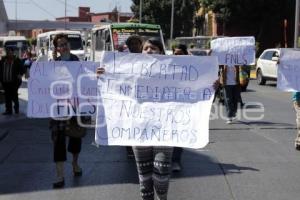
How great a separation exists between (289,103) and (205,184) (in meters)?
12.1

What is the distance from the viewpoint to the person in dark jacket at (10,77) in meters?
15.4

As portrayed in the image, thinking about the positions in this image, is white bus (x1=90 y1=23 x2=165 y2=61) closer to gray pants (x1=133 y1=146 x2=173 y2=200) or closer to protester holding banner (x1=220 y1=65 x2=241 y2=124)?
protester holding banner (x1=220 y1=65 x2=241 y2=124)

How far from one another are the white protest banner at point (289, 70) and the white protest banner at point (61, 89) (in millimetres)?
3856

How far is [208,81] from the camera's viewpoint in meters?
6.15

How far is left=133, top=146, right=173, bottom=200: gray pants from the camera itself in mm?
5801

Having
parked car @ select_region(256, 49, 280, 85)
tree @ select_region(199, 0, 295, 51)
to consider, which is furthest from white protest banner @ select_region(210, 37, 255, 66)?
tree @ select_region(199, 0, 295, 51)

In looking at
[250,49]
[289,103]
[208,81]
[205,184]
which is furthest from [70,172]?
[289,103]

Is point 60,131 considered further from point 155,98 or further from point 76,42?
point 76,42

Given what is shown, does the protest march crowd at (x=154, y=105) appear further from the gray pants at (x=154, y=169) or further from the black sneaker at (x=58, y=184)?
the black sneaker at (x=58, y=184)

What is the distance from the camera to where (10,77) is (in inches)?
606

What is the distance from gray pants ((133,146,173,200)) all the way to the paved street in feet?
3.52

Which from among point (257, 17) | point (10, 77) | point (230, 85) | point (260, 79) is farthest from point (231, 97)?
point (257, 17)

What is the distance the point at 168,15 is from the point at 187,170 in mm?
62184

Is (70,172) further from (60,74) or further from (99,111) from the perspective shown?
(99,111)
